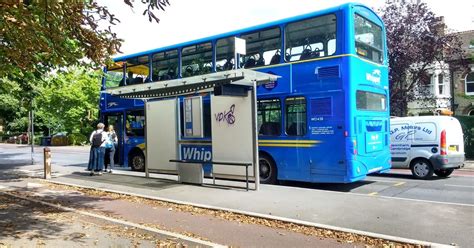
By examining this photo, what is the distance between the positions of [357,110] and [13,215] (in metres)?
7.71

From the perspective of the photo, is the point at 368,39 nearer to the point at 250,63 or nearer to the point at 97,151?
the point at 250,63

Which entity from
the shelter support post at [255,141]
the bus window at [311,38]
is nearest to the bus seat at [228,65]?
the bus window at [311,38]

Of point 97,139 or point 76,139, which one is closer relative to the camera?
point 97,139

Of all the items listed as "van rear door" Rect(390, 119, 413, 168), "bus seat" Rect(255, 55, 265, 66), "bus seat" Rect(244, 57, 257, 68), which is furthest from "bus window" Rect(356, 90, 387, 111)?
"bus seat" Rect(244, 57, 257, 68)

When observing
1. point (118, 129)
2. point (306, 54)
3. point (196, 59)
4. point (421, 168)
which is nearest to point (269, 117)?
point (306, 54)

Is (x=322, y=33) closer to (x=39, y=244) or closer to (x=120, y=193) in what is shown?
(x=120, y=193)

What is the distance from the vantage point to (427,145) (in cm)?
1312

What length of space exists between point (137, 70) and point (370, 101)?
27.1 ft

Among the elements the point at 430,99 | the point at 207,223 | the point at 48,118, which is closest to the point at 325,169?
the point at 207,223

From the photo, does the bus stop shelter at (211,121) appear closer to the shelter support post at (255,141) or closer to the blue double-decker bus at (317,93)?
the shelter support post at (255,141)

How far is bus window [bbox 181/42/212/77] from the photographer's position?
12.8 meters

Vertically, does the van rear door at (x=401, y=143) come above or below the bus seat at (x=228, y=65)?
below

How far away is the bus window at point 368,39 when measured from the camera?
34.6 feet

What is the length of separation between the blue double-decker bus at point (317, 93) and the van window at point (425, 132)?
1.81m
